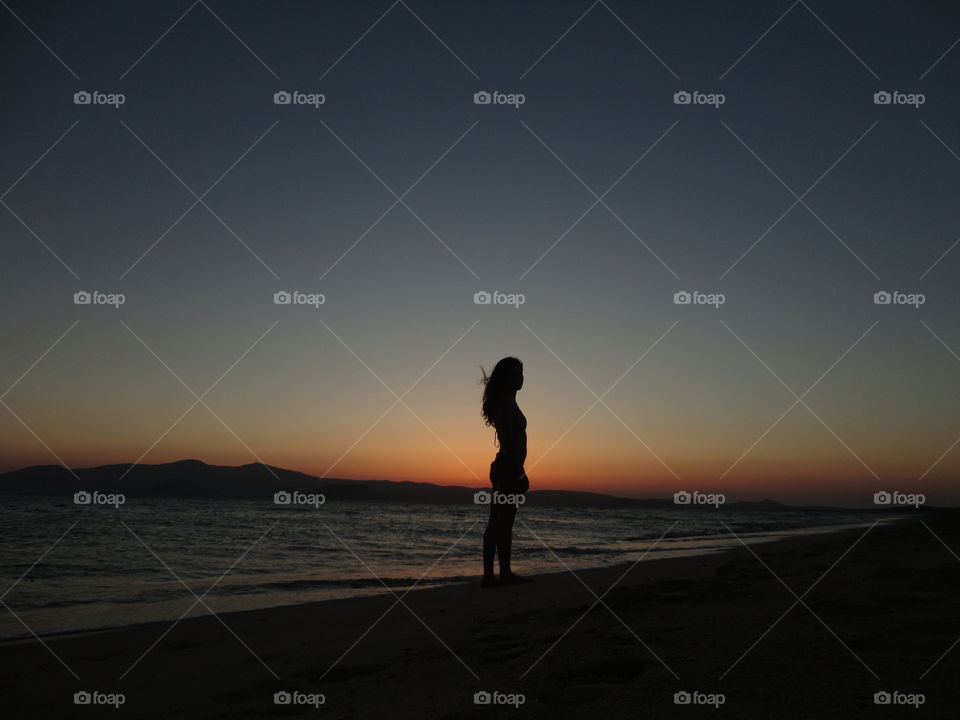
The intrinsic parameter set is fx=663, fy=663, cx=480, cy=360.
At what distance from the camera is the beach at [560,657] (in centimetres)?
268

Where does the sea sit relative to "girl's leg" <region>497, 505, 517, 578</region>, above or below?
below

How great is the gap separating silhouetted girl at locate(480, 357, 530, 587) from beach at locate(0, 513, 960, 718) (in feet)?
3.71

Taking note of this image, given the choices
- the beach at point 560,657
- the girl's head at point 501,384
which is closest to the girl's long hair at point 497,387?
the girl's head at point 501,384

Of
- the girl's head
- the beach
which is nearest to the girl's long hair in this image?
the girl's head

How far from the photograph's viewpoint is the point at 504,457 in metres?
7.25

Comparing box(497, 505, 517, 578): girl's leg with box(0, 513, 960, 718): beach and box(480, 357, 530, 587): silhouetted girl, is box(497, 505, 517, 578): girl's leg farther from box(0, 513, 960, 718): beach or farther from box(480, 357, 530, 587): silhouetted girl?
box(0, 513, 960, 718): beach

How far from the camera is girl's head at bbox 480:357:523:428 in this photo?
7.33 meters

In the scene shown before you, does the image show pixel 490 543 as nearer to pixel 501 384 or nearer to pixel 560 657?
pixel 501 384

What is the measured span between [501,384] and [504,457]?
0.80m

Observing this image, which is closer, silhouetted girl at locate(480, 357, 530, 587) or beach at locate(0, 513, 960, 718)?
beach at locate(0, 513, 960, 718)

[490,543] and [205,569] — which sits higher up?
[490,543]

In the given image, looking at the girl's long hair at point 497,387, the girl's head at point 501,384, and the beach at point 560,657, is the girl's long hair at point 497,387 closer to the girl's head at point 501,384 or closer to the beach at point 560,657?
the girl's head at point 501,384

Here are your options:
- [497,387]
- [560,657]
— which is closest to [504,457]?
[497,387]

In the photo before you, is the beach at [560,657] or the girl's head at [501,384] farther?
the girl's head at [501,384]
